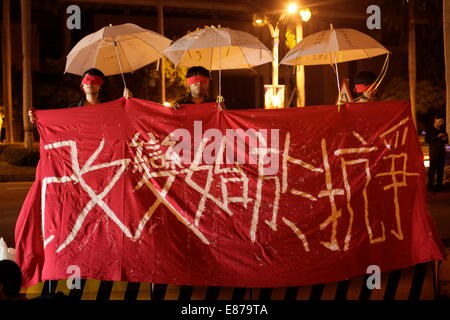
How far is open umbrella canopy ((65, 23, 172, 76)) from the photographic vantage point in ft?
21.7

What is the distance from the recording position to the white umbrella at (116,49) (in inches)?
261

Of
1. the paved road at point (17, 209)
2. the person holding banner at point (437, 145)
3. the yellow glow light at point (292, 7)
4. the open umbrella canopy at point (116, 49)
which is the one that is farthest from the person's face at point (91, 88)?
the yellow glow light at point (292, 7)

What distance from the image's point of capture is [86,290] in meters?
5.89

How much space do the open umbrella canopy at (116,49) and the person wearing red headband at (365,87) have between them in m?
2.20

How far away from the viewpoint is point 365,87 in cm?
669

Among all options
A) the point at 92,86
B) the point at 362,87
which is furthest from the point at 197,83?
the point at 362,87

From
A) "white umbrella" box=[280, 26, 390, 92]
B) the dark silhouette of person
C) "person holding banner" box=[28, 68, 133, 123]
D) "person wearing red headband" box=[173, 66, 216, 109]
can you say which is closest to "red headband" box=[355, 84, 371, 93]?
"white umbrella" box=[280, 26, 390, 92]

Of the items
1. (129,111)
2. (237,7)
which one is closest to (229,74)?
(237,7)

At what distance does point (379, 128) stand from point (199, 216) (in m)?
1.81

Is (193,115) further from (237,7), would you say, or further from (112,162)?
(237,7)

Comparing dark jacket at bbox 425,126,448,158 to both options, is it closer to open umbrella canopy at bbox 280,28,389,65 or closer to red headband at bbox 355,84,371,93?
open umbrella canopy at bbox 280,28,389,65

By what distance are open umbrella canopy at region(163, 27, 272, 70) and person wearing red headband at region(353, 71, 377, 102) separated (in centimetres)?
109

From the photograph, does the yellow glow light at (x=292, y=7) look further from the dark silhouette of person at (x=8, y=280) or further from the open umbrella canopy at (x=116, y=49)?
the dark silhouette of person at (x=8, y=280)

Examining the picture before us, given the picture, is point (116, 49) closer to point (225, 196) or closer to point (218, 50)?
point (218, 50)
